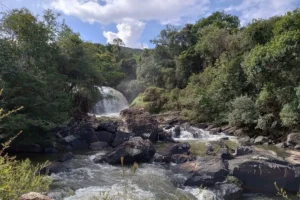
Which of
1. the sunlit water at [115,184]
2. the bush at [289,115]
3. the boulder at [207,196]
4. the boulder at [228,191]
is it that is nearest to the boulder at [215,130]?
the bush at [289,115]

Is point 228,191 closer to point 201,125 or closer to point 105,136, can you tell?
point 105,136

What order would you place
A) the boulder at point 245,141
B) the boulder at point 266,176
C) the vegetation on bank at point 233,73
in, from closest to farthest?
the boulder at point 266,176 → the vegetation on bank at point 233,73 → the boulder at point 245,141

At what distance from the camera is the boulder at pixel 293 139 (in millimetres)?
16047

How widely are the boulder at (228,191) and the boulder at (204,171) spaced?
398 millimetres

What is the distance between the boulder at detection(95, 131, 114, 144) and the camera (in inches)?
658

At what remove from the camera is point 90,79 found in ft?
63.9

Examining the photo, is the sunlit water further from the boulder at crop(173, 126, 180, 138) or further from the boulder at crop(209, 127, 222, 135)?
the boulder at crop(209, 127, 222, 135)

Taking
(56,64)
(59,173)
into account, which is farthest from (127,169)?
(56,64)

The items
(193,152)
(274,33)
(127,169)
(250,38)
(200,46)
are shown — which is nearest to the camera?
(127,169)

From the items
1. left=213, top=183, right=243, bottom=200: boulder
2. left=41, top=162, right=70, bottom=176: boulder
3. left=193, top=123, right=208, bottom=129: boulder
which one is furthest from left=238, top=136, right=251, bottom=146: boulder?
left=41, top=162, right=70, bottom=176: boulder

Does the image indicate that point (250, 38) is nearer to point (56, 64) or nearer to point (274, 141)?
point (274, 141)

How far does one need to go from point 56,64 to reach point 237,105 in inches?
494

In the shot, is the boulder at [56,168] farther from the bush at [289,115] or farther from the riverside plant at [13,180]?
the bush at [289,115]

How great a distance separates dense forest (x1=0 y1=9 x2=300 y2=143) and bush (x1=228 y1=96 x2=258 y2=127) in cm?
7
